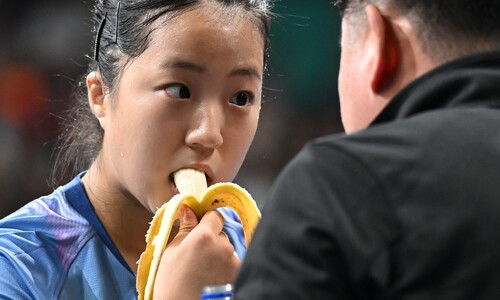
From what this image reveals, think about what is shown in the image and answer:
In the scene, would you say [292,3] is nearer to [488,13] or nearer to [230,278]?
[230,278]

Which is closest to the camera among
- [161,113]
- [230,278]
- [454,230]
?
[454,230]

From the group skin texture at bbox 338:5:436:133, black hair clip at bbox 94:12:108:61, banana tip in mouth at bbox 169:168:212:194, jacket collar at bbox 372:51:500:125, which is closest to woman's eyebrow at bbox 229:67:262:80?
banana tip in mouth at bbox 169:168:212:194

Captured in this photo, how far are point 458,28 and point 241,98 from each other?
2.52ft

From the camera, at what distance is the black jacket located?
708 mm

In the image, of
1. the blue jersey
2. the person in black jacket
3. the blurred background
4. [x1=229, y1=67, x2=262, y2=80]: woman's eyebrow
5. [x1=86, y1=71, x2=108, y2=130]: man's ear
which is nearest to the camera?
the person in black jacket

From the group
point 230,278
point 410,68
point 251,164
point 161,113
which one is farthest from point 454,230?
point 251,164

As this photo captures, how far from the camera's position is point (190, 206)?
4.28 feet

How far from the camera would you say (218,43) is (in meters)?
1.52

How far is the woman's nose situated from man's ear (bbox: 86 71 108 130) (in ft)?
0.69

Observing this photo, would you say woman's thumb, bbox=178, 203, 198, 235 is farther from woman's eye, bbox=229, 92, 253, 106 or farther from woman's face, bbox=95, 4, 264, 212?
woman's eye, bbox=229, 92, 253, 106

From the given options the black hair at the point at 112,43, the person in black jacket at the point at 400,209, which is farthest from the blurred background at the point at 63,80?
the person in black jacket at the point at 400,209

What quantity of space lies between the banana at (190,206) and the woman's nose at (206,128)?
0.19 feet

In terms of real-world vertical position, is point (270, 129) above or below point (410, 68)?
below

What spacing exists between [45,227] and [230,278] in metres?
0.48
